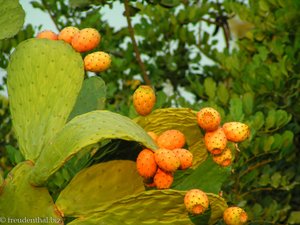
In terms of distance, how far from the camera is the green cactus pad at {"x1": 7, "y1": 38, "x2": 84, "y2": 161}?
2240mm

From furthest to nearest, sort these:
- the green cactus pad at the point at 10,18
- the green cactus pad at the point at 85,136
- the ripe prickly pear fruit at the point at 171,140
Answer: the green cactus pad at the point at 10,18
the ripe prickly pear fruit at the point at 171,140
the green cactus pad at the point at 85,136

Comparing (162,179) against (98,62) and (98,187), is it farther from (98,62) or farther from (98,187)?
(98,62)

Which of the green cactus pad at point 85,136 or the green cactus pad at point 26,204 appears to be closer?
the green cactus pad at point 85,136

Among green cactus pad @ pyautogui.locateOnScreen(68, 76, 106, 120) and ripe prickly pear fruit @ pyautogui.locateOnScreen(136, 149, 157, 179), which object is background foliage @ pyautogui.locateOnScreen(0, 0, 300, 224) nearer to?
green cactus pad @ pyautogui.locateOnScreen(68, 76, 106, 120)

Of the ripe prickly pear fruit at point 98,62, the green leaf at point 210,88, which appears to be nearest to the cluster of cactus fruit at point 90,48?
the ripe prickly pear fruit at point 98,62

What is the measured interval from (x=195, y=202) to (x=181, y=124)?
1.03 ft

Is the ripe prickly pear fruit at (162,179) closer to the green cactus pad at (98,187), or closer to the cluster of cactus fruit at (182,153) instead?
the cluster of cactus fruit at (182,153)

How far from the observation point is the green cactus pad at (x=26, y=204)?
2119 mm

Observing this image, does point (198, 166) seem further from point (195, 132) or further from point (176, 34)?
point (176, 34)

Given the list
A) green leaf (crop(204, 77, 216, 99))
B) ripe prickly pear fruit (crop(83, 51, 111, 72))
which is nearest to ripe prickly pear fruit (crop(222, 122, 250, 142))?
ripe prickly pear fruit (crop(83, 51, 111, 72))

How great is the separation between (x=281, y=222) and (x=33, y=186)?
6.35 feet

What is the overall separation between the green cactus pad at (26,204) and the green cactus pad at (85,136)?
0.23ft

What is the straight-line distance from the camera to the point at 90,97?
8.34ft

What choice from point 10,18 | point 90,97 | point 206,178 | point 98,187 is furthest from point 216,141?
point 10,18
